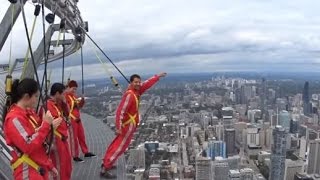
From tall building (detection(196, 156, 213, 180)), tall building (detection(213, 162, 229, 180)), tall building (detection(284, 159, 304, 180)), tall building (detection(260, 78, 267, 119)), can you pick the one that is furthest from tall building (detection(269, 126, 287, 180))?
tall building (detection(260, 78, 267, 119))

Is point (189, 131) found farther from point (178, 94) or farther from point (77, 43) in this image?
point (77, 43)

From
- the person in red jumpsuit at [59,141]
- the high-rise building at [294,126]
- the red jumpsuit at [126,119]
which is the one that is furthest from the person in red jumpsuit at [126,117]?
the high-rise building at [294,126]

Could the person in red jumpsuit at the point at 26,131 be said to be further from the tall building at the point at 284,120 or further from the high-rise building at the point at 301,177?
the tall building at the point at 284,120

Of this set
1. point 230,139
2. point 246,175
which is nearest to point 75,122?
point 246,175

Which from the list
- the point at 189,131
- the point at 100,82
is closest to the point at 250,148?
the point at 189,131

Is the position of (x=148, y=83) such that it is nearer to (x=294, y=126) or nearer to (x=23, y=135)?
(x=23, y=135)
